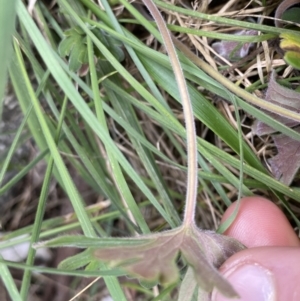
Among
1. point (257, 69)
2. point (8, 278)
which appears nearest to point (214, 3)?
point (257, 69)

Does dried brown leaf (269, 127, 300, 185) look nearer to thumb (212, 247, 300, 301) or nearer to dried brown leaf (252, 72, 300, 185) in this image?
dried brown leaf (252, 72, 300, 185)

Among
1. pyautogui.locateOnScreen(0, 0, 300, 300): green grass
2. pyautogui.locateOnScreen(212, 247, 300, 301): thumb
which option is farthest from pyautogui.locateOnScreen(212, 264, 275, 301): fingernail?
pyautogui.locateOnScreen(0, 0, 300, 300): green grass

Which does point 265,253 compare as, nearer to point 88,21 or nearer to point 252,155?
point 252,155

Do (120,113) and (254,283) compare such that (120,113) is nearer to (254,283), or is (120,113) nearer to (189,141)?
(189,141)

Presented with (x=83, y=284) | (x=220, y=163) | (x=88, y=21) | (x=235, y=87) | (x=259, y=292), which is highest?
(x=88, y=21)

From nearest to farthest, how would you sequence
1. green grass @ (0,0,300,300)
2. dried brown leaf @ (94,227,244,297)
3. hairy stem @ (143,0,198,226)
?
dried brown leaf @ (94,227,244,297) < hairy stem @ (143,0,198,226) < green grass @ (0,0,300,300)

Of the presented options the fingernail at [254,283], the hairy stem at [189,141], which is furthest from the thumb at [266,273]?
the hairy stem at [189,141]

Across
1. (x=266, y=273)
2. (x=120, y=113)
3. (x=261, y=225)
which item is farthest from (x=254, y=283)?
(x=120, y=113)
